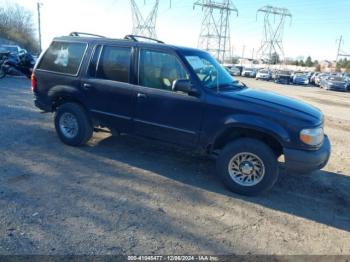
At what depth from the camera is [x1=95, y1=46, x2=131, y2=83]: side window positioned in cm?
535

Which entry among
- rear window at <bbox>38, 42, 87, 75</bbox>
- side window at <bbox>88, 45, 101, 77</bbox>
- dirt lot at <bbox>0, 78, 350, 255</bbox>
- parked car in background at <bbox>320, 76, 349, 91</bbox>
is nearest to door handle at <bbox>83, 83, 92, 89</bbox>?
side window at <bbox>88, 45, 101, 77</bbox>

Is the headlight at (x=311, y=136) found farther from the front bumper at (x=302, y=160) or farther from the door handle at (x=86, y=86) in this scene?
the door handle at (x=86, y=86)

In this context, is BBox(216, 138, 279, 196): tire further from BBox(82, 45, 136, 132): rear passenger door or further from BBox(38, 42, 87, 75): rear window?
BBox(38, 42, 87, 75): rear window

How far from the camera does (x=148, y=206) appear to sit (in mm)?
4117

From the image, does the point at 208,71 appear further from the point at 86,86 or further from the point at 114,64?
the point at 86,86

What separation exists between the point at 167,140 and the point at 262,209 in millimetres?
1739

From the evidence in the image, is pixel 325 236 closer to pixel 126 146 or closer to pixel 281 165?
pixel 281 165

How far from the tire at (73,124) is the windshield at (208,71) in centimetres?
216

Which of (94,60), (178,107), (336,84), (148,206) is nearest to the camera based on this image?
(148,206)

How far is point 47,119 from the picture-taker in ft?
27.2

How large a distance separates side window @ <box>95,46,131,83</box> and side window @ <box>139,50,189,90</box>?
0.92 ft

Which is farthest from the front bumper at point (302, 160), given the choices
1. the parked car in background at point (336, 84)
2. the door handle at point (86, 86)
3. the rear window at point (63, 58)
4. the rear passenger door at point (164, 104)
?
the parked car in background at point (336, 84)

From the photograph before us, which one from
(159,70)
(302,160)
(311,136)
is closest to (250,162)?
(302,160)

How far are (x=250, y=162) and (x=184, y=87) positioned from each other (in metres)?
1.37
